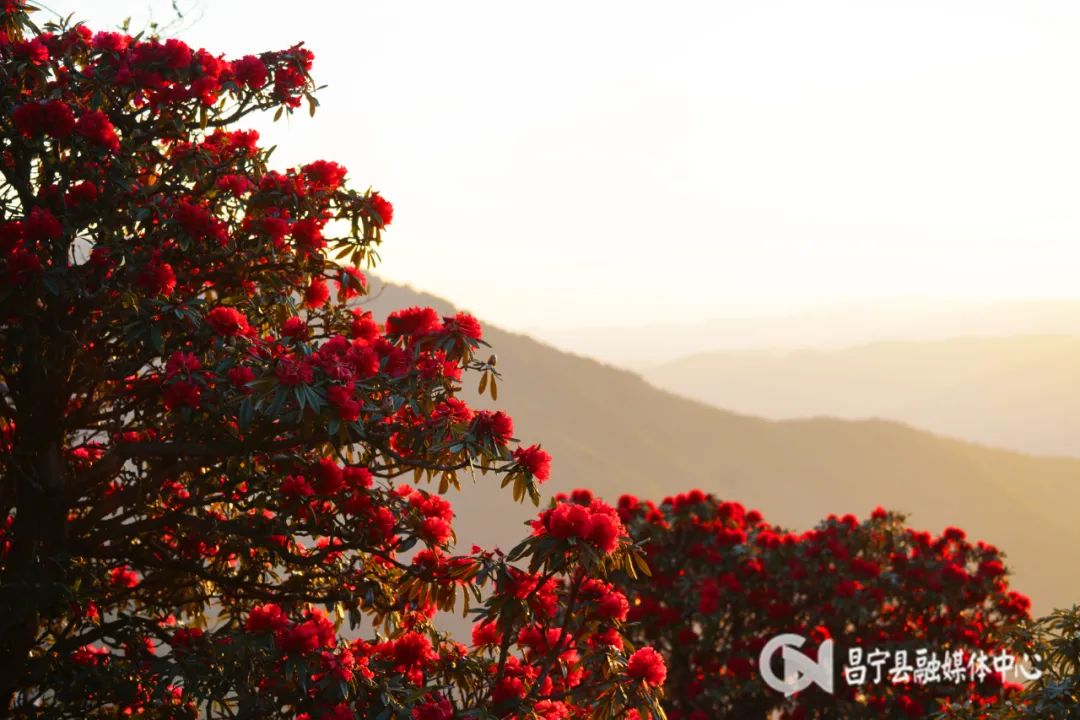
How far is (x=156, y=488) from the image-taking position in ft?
13.7

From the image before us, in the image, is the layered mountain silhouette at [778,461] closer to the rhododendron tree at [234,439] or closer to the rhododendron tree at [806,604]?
the rhododendron tree at [806,604]

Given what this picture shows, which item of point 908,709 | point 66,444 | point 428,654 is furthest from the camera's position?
point 908,709

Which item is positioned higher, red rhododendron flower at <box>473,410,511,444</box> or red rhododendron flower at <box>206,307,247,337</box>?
red rhododendron flower at <box>206,307,247,337</box>

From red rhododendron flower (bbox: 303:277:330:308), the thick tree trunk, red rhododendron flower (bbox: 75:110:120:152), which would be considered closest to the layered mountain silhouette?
red rhododendron flower (bbox: 303:277:330:308)

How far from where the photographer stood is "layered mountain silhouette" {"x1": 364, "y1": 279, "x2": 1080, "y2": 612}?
30.5m

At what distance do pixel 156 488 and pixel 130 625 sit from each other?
2.13 ft

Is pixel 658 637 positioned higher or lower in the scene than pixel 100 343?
lower

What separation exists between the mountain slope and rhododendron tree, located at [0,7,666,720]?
6211 cm

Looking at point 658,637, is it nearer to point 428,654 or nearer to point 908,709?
point 908,709

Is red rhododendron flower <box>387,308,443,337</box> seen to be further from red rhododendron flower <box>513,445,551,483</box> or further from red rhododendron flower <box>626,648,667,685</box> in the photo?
red rhododendron flower <box>626,648,667,685</box>

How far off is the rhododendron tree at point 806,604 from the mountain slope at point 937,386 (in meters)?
58.1

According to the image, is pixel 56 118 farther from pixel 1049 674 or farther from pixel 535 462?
pixel 1049 674

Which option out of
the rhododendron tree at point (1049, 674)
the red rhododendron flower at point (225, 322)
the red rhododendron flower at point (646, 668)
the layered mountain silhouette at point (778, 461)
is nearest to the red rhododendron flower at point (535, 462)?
the red rhododendron flower at point (646, 668)

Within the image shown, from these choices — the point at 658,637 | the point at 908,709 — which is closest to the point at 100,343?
the point at 658,637
